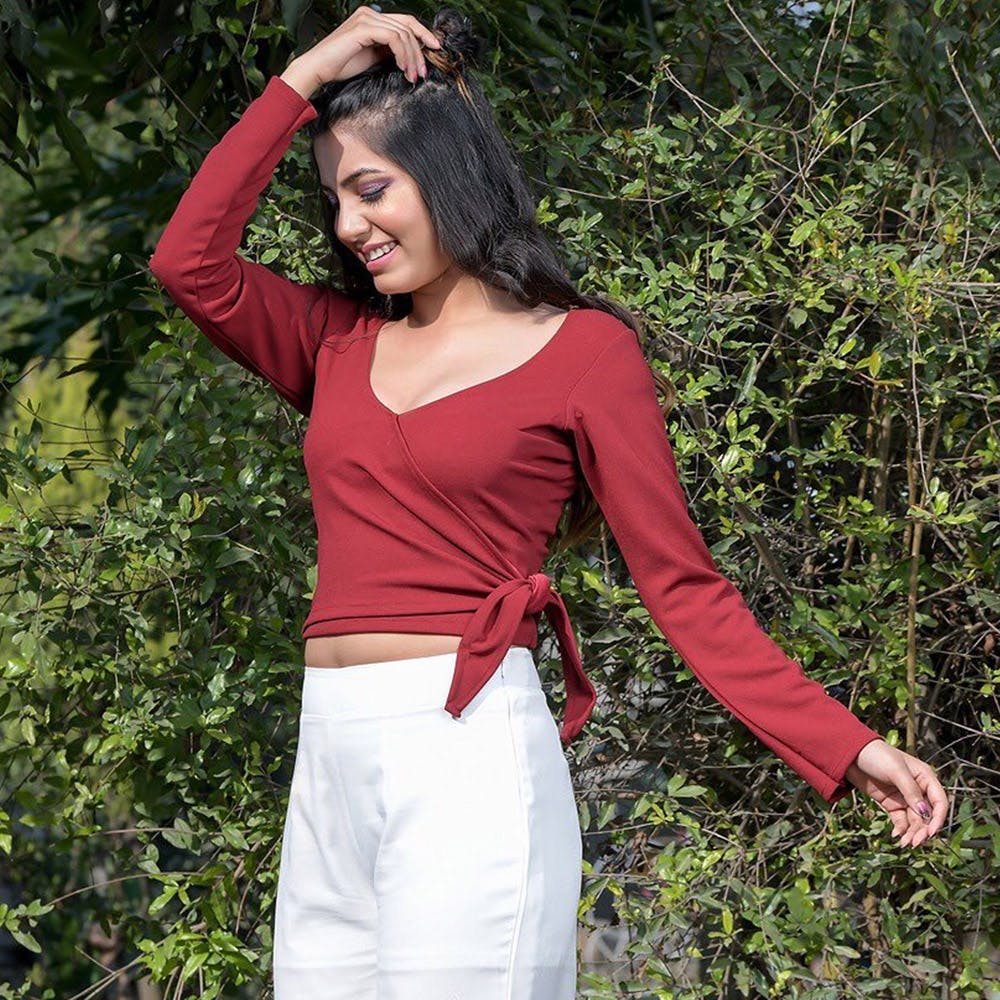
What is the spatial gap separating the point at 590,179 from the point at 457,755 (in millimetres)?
1488

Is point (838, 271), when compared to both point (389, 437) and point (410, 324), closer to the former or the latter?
point (410, 324)

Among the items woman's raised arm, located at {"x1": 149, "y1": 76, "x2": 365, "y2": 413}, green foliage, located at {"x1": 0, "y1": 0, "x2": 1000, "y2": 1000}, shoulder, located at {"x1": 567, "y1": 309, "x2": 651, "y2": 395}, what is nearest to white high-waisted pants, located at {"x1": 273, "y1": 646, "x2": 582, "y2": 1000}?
shoulder, located at {"x1": 567, "y1": 309, "x2": 651, "y2": 395}

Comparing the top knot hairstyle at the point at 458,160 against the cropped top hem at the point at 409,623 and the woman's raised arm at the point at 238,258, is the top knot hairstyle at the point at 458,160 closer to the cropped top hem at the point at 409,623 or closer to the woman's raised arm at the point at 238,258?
the woman's raised arm at the point at 238,258

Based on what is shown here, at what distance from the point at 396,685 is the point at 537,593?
200mm

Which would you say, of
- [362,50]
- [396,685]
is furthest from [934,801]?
[362,50]

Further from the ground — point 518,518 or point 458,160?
point 458,160

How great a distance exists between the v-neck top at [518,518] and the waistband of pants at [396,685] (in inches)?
0.8

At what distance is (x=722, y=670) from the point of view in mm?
1859

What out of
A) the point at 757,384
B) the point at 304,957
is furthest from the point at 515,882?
the point at 757,384

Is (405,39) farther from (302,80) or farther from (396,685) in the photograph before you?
(396,685)

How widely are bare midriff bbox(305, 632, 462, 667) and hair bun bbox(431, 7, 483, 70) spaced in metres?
0.72

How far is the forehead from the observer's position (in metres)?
1.96

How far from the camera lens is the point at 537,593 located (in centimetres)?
188

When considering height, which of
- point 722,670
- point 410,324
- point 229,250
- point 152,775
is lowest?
point 152,775
